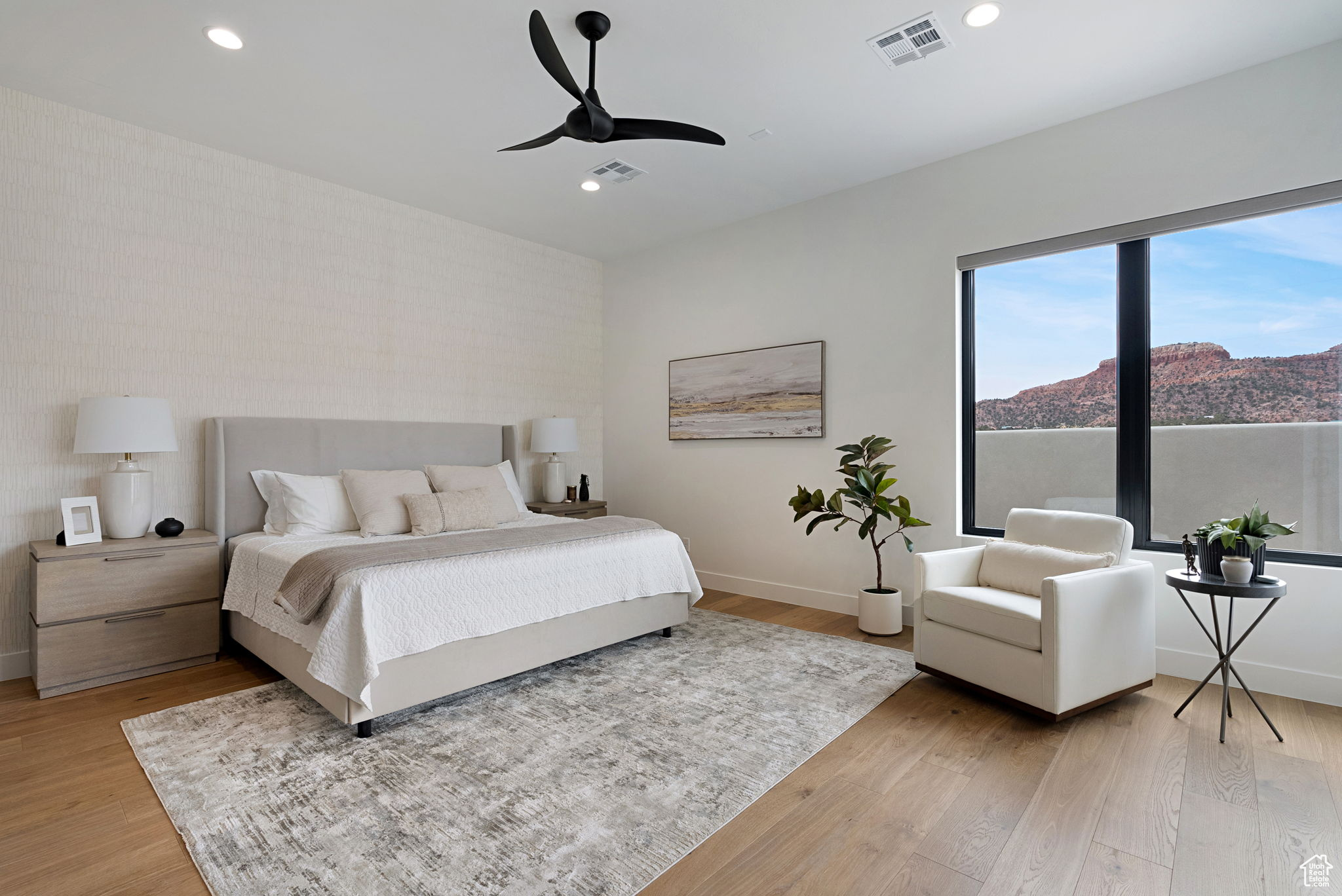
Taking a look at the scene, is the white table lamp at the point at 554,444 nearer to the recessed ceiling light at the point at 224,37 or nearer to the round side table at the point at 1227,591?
the recessed ceiling light at the point at 224,37

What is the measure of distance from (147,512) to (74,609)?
Answer: 1.77 ft

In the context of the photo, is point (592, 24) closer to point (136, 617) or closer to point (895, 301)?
point (895, 301)

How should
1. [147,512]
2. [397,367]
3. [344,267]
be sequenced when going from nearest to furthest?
1. [147,512]
2. [344,267]
3. [397,367]

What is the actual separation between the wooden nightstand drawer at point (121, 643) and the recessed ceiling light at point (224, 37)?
262cm

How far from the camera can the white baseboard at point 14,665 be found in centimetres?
310

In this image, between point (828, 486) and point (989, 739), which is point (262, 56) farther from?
point (989, 739)

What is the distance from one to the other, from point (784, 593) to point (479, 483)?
7.53 feet

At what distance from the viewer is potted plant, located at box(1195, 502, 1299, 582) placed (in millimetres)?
2443

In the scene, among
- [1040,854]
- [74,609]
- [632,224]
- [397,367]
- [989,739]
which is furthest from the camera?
[632,224]

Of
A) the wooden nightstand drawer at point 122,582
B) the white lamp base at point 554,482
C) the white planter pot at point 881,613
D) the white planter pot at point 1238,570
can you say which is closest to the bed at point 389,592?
the wooden nightstand drawer at point 122,582

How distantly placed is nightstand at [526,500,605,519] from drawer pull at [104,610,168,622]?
2327mm

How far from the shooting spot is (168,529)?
3.30 meters

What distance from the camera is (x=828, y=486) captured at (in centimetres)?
445

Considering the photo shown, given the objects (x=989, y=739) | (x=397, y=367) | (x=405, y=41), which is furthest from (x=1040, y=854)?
(x=397, y=367)
